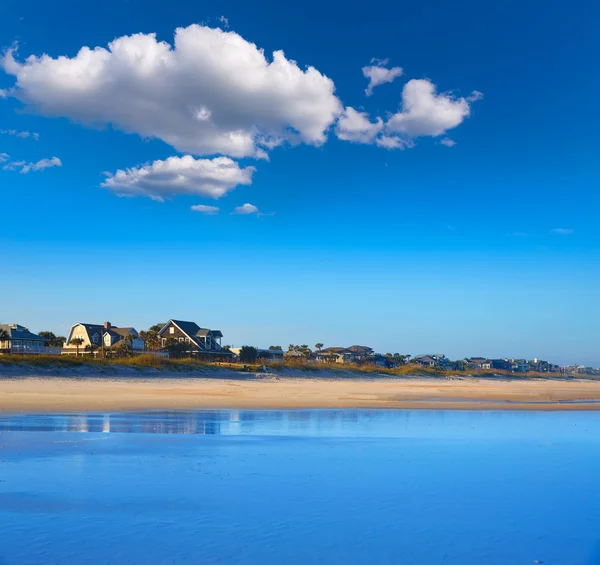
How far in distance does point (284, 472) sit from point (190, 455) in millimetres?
2961

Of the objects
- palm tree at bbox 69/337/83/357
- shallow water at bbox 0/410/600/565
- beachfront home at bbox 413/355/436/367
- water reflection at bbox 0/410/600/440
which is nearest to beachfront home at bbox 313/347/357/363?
beachfront home at bbox 413/355/436/367

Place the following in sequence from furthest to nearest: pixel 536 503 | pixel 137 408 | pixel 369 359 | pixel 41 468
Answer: pixel 369 359 < pixel 137 408 < pixel 41 468 < pixel 536 503

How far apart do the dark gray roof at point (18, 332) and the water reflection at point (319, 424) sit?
5914 centimetres

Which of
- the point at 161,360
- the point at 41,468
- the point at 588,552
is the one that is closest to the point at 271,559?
the point at 588,552

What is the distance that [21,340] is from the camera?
76.8m

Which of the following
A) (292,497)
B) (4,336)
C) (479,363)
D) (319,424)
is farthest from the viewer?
(479,363)

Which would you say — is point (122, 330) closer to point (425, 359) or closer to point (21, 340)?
point (21, 340)

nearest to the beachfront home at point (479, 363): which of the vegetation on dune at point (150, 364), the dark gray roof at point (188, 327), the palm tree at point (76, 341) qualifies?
the vegetation on dune at point (150, 364)

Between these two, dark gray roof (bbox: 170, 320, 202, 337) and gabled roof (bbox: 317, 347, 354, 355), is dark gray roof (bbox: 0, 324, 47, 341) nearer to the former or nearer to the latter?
dark gray roof (bbox: 170, 320, 202, 337)

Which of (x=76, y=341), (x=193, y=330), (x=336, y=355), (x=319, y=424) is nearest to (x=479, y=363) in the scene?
(x=336, y=355)

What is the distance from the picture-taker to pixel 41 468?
12.1 m

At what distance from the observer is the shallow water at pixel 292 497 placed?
300 inches

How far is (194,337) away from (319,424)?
64.4 metres

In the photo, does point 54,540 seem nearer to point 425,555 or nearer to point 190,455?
point 425,555
